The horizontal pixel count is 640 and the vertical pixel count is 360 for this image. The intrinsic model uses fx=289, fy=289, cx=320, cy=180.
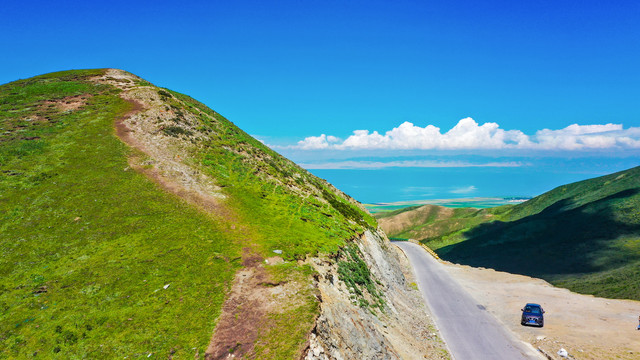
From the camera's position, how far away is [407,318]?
28172 mm

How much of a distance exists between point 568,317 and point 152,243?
4309 centimetres

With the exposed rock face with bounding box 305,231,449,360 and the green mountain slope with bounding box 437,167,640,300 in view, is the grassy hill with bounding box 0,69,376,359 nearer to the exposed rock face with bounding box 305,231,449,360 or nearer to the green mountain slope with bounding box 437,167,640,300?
the exposed rock face with bounding box 305,231,449,360

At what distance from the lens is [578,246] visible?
259 feet

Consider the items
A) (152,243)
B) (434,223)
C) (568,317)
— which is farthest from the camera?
(434,223)

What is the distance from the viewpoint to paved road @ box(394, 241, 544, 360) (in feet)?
80.8

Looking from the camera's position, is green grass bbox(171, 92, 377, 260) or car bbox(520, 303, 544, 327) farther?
car bbox(520, 303, 544, 327)

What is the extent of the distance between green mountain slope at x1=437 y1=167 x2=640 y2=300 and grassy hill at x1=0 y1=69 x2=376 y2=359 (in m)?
49.0

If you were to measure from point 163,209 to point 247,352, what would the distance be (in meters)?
15.8

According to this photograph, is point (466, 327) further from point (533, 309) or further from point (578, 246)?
point (578, 246)

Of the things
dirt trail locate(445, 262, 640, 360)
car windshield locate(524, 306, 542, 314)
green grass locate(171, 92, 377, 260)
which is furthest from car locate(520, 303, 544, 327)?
green grass locate(171, 92, 377, 260)

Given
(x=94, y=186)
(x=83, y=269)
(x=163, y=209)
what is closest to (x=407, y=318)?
(x=163, y=209)

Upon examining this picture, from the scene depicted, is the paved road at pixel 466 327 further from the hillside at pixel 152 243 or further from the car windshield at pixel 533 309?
the hillside at pixel 152 243

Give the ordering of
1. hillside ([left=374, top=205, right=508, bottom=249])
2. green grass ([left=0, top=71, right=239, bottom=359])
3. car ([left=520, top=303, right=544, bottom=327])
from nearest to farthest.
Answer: green grass ([left=0, top=71, right=239, bottom=359]) < car ([left=520, top=303, right=544, bottom=327]) < hillside ([left=374, top=205, right=508, bottom=249])

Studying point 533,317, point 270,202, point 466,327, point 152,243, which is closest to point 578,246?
point 533,317
